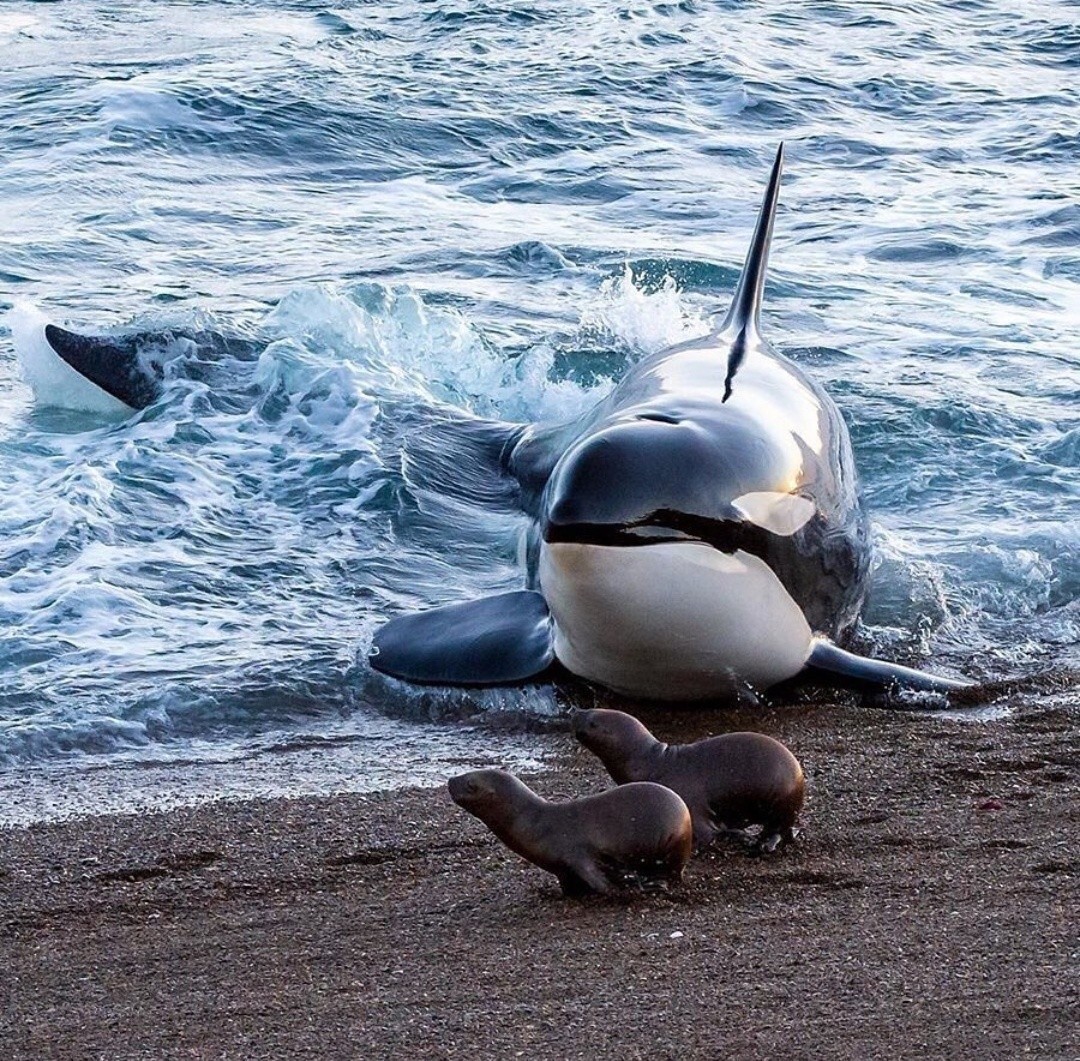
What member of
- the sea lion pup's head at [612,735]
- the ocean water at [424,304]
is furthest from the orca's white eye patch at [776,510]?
the sea lion pup's head at [612,735]

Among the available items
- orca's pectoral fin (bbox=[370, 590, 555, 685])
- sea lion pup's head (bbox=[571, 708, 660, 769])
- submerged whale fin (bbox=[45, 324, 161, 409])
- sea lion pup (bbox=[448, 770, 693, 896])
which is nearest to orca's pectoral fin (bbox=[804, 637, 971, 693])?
orca's pectoral fin (bbox=[370, 590, 555, 685])

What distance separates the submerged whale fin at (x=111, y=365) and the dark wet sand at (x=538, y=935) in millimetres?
6982

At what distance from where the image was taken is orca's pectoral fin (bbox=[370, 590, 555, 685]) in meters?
8.30

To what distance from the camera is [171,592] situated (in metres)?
9.87

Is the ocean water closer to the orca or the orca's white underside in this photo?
the orca

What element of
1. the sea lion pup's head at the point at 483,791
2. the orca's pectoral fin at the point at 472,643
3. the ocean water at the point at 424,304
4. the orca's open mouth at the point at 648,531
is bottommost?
the ocean water at the point at 424,304

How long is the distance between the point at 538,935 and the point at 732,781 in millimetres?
973

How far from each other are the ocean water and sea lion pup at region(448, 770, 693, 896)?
168 centimetres

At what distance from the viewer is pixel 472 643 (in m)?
8.55

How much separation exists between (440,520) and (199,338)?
3.85m

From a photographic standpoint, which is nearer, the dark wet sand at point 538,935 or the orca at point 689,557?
the dark wet sand at point 538,935

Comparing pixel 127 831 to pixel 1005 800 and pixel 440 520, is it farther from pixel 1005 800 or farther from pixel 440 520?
pixel 440 520

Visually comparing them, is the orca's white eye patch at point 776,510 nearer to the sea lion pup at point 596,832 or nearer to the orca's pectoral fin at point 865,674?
the orca's pectoral fin at point 865,674

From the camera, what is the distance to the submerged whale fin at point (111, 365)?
13414 millimetres
